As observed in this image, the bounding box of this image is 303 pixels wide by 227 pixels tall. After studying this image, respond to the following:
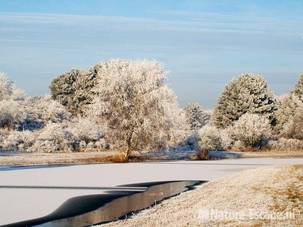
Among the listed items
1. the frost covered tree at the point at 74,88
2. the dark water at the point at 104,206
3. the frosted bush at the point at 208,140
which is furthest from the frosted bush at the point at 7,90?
the dark water at the point at 104,206

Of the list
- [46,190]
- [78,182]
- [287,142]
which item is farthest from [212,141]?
[46,190]

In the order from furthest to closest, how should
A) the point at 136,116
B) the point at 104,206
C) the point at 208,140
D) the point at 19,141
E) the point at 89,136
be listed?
the point at 89,136 < the point at 19,141 < the point at 208,140 < the point at 136,116 < the point at 104,206

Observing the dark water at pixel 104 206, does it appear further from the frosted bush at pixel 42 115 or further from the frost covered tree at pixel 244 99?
the frosted bush at pixel 42 115

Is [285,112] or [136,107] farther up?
[285,112]

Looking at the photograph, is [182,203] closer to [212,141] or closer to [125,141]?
[125,141]

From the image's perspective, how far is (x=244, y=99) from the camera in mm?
92812

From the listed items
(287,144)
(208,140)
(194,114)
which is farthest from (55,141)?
(194,114)

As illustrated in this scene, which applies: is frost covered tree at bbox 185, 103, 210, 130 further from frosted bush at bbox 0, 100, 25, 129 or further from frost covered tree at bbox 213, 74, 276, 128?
frosted bush at bbox 0, 100, 25, 129

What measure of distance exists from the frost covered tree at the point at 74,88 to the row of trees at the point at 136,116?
215 mm

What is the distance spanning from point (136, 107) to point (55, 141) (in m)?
22.9

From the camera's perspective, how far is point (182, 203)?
2470 centimetres

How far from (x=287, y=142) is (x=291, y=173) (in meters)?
60.8

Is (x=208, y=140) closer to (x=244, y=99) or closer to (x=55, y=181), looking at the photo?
(x=244, y=99)

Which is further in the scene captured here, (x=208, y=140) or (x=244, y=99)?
(x=244, y=99)
